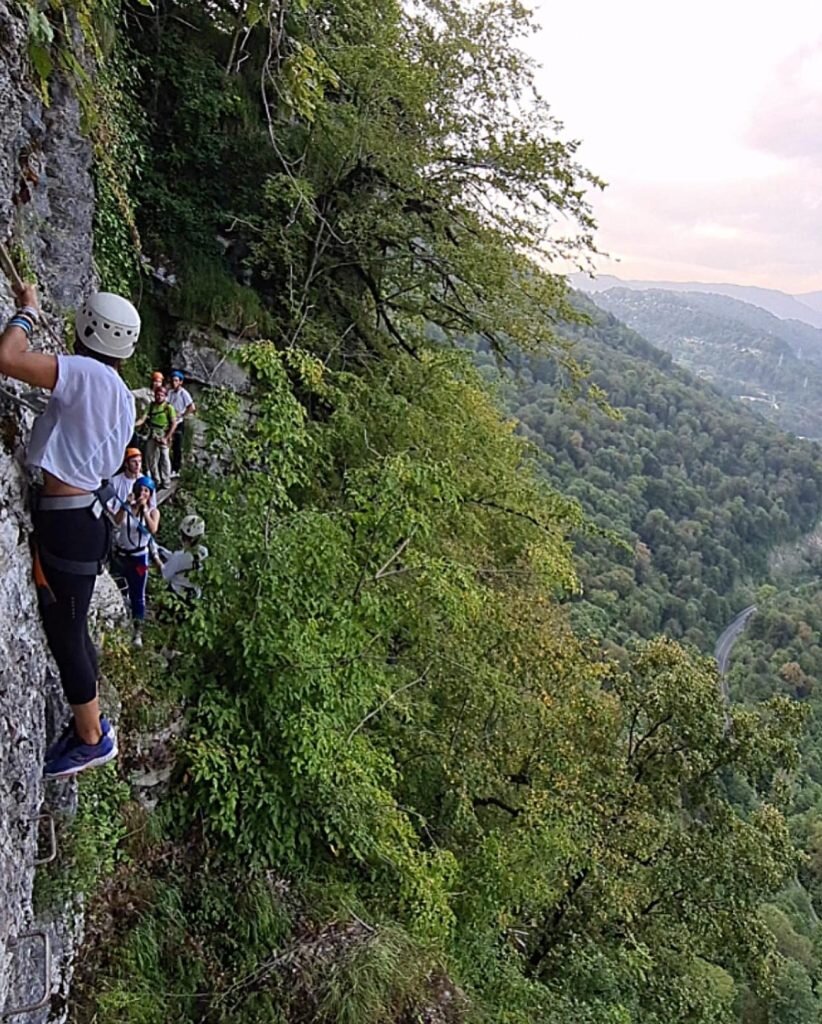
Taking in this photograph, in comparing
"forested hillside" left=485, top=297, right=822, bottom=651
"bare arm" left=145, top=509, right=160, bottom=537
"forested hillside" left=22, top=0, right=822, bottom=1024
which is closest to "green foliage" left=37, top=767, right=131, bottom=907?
"forested hillside" left=22, top=0, right=822, bottom=1024

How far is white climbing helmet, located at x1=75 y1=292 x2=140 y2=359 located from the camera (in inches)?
111

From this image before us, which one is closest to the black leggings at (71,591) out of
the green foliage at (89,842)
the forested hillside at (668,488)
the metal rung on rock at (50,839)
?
the metal rung on rock at (50,839)

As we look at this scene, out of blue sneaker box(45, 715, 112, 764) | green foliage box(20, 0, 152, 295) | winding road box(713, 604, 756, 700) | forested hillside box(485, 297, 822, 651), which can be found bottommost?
winding road box(713, 604, 756, 700)

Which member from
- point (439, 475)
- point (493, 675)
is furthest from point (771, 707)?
point (439, 475)

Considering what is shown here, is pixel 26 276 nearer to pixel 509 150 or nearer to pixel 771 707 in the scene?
pixel 509 150

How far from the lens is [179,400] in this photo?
7.50 meters

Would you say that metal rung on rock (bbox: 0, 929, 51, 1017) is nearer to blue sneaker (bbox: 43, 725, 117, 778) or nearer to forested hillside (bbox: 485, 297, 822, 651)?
blue sneaker (bbox: 43, 725, 117, 778)

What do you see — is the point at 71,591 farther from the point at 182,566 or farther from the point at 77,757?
the point at 182,566

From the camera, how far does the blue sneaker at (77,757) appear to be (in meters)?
3.40

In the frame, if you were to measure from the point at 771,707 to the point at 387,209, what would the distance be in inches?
327

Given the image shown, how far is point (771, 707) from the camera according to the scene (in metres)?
8.94

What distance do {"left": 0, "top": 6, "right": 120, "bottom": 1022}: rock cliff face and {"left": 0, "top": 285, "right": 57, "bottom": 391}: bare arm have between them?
24cm

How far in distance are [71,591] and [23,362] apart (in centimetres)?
101

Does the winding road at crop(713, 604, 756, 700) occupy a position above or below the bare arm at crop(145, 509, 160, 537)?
below
